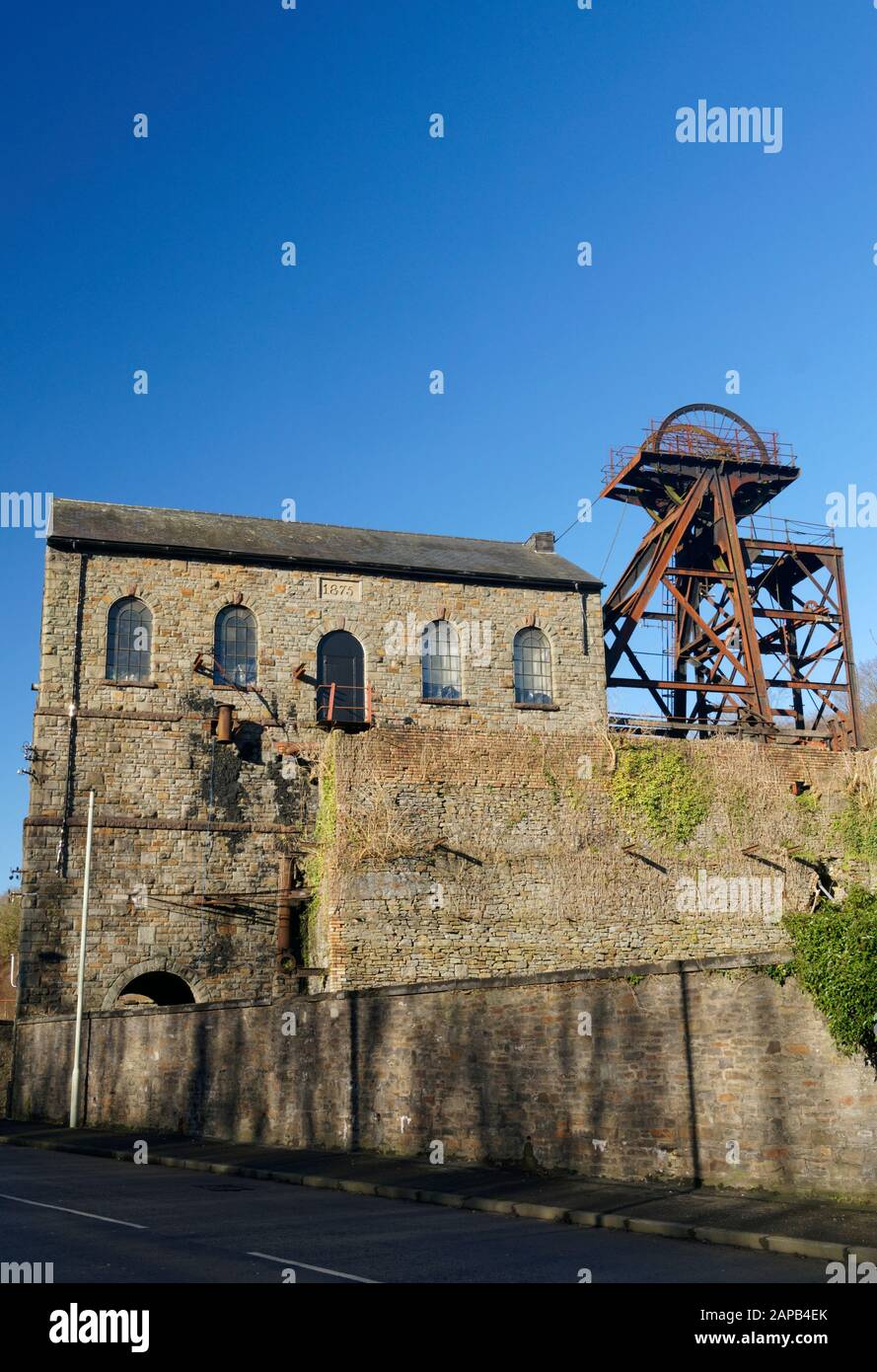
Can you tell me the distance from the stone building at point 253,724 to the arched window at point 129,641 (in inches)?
2.0

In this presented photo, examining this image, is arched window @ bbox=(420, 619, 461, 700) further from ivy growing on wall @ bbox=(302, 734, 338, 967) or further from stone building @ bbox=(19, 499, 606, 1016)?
ivy growing on wall @ bbox=(302, 734, 338, 967)

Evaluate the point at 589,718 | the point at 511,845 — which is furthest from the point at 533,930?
the point at 589,718

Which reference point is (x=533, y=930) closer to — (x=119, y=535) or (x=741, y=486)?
(x=119, y=535)

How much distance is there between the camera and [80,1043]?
25.1 meters

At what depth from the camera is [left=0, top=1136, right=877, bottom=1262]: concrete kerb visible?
9930mm

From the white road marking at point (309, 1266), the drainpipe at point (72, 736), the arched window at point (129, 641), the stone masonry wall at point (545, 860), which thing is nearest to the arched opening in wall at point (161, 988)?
the drainpipe at point (72, 736)

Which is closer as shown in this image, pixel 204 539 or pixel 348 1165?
pixel 348 1165

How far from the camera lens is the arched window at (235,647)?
29.7m

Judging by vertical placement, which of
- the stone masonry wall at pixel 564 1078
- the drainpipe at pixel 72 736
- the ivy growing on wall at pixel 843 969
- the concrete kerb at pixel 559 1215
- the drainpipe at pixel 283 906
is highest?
the drainpipe at pixel 72 736

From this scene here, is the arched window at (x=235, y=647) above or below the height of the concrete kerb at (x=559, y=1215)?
above

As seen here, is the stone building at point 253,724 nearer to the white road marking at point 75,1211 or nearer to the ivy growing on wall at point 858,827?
the ivy growing on wall at point 858,827

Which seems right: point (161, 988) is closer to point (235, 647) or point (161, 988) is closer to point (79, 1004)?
point (79, 1004)

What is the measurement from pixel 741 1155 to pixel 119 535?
21952 millimetres

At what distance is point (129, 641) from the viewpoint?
2941 centimetres
